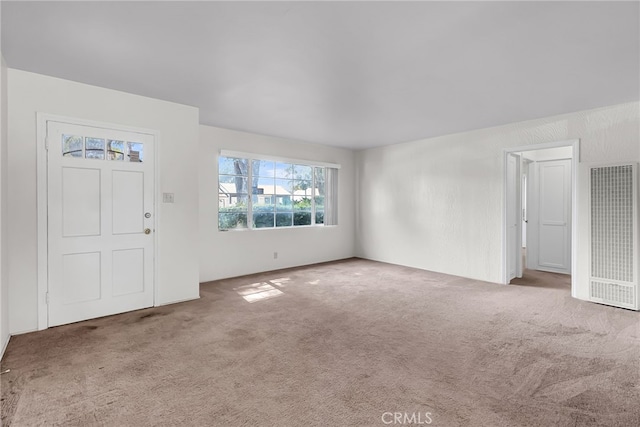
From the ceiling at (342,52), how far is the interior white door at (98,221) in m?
0.64

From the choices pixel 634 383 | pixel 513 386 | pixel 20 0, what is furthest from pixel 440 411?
Answer: pixel 20 0

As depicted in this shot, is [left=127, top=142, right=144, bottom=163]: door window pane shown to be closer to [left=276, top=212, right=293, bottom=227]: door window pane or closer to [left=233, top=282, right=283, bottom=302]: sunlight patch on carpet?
[left=233, top=282, right=283, bottom=302]: sunlight patch on carpet

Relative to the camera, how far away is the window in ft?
17.6

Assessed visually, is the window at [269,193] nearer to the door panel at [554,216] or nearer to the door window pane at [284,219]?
the door window pane at [284,219]

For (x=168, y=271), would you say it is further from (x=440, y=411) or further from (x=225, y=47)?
(x=440, y=411)

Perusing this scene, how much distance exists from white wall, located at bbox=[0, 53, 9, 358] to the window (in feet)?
8.70

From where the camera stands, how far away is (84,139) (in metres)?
3.35

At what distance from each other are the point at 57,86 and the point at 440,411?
4.34 meters

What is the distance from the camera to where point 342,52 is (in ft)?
8.48

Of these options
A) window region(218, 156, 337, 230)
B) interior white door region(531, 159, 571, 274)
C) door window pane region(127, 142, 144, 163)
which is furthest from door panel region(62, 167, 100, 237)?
interior white door region(531, 159, 571, 274)

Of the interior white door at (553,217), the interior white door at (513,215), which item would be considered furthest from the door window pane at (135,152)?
the interior white door at (553,217)

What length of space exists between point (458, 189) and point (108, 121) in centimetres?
514

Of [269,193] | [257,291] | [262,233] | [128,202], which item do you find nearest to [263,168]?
[269,193]

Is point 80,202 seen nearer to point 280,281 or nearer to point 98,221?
point 98,221
